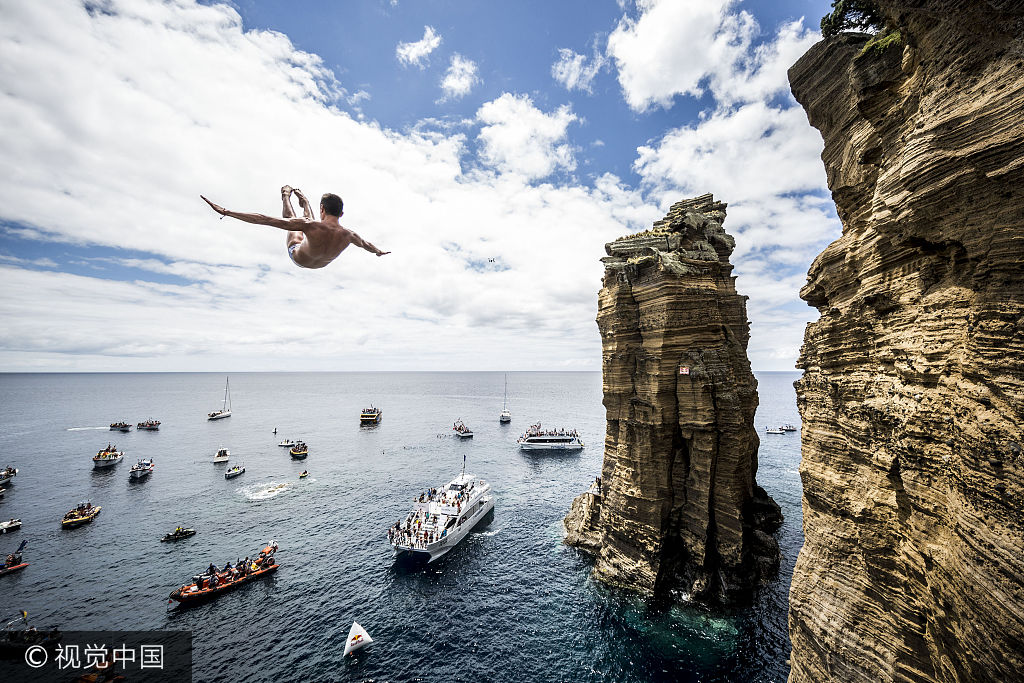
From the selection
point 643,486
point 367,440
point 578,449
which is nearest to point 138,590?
point 643,486

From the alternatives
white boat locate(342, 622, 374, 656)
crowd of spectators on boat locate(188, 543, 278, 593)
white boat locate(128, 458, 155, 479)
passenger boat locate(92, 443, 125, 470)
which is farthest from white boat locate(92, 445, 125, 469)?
white boat locate(342, 622, 374, 656)

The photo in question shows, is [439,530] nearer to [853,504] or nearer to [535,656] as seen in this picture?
[535,656]

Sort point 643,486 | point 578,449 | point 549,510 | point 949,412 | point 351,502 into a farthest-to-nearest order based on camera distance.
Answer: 1. point 578,449
2. point 351,502
3. point 549,510
4. point 643,486
5. point 949,412

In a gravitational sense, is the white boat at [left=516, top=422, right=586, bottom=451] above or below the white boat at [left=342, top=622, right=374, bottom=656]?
above

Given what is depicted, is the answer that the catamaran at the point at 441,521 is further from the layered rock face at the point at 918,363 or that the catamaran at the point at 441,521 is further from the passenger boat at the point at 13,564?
the passenger boat at the point at 13,564

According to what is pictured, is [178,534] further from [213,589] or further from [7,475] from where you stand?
[7,475]

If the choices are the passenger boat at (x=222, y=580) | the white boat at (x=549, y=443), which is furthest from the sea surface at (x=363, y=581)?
the white boat at (x=549, y=443)

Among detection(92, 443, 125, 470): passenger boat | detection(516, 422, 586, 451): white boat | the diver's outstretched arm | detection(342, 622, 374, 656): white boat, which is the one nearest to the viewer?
the diver's outstretched arm

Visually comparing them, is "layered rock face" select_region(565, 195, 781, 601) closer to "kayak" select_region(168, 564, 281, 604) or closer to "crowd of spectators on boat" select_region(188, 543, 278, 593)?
"kayak" select_region(168, 564, 281, 604)
